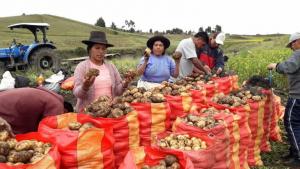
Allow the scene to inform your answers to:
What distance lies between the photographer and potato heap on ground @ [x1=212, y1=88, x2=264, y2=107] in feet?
17.0

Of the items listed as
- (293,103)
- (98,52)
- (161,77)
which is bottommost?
(293,103)

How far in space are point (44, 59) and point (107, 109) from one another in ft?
36.7

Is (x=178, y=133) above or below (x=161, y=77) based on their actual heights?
below

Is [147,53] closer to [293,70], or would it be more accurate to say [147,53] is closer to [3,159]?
[293,70]

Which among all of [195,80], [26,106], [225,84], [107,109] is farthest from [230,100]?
[26,106]

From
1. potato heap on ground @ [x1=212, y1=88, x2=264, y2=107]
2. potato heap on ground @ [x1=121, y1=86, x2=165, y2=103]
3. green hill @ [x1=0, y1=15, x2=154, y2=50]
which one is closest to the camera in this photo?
potato heap on ground @ [x1=121, y1=86, x2=165, y2=103]

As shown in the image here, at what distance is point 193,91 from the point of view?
5.37 meters

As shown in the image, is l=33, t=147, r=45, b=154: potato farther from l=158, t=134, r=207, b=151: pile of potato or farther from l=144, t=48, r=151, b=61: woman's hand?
l=144, t=48, r=151, b=61: woman's hand

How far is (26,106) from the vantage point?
140 inches

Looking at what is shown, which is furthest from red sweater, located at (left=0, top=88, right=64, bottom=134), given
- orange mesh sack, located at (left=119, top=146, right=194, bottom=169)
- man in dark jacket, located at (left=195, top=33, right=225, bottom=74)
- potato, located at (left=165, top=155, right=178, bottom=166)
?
man in dark jacket, located at (left=195, top=33, right=225, bottom=74)

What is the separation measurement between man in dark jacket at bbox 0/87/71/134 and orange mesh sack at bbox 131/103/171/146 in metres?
0.92

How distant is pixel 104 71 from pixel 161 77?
1474mm

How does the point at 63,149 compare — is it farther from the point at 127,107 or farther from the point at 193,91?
the point at 193,91

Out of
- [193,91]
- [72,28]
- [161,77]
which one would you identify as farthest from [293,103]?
[72,28]
